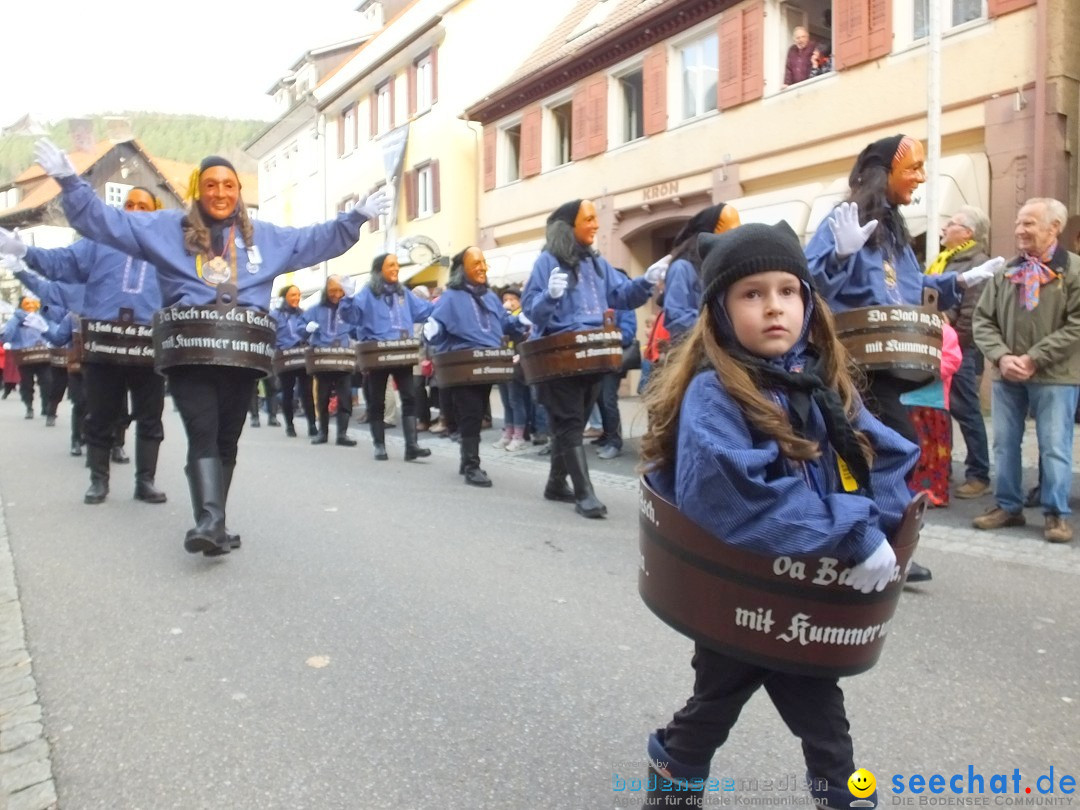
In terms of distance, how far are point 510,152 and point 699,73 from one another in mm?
6952

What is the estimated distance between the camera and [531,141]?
72.6 feet

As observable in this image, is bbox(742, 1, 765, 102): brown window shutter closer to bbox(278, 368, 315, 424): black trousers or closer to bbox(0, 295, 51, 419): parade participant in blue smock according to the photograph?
bbox(278, 368, 315, 424): black trousers

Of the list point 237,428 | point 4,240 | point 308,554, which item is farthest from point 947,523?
point 4,240

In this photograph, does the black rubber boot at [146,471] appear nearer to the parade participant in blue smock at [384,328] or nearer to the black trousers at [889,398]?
the parade participant in blue smock at [384,328]

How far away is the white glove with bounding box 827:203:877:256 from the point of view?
3.79 m

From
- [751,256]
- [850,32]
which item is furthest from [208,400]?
[850,32]

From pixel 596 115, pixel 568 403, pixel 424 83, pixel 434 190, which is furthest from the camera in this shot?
pixel 424 83

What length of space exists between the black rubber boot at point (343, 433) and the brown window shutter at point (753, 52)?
8.56 metres

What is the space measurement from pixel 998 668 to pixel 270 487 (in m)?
5.74

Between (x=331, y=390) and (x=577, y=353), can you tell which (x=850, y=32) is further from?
(x=577, y=353)

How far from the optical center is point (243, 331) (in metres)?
4.62


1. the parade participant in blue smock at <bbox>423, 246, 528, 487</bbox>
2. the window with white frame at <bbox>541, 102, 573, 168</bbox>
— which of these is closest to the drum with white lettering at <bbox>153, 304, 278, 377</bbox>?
the parade participant in blue smock at <bbox>423, 246, 528, 487</bbox>

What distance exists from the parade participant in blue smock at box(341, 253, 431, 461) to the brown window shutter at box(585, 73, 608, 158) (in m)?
10.2

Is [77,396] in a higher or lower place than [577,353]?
lower
